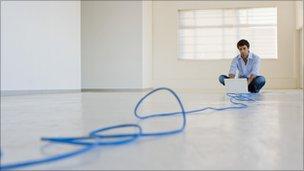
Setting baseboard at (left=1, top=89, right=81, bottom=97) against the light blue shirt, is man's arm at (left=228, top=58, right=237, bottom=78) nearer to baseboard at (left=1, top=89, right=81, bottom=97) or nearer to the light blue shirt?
the light blue shirt

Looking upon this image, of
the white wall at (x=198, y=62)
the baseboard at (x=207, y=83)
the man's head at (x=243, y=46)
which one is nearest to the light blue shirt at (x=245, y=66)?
the man's head at (x=243, y=46)

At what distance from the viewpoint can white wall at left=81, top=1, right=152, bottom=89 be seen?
9.73 metres

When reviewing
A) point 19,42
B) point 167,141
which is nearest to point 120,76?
point 19,42

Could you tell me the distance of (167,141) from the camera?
1451 mm

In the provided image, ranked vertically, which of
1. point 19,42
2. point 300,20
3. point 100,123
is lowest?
point 100,123

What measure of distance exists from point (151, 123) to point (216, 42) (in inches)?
362

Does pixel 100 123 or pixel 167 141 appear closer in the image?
pixel 167 141

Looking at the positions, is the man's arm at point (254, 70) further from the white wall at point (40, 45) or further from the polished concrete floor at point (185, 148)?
the polished concrete floor at point (185, 148)

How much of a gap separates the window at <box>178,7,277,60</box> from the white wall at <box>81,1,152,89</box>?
1647 mm

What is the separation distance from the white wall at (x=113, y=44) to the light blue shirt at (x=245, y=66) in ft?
14.0

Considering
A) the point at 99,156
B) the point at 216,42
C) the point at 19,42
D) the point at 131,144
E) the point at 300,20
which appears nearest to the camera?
the point at 99,156

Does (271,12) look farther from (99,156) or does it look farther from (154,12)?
(99,156)

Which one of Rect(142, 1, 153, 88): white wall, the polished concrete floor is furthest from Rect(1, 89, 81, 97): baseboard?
the polished concrete floor

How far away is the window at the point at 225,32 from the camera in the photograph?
1071cm
